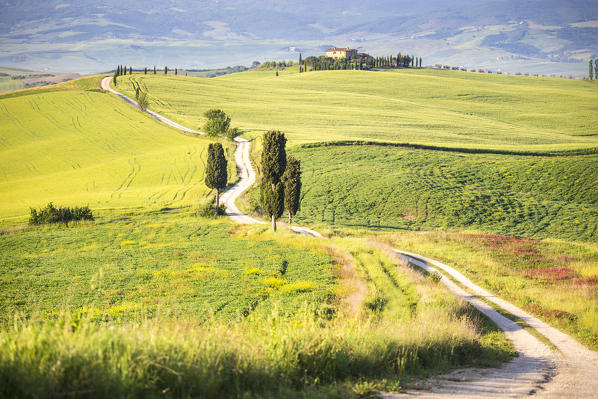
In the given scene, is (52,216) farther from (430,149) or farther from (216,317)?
(430,149)

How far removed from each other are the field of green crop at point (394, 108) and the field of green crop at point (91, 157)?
14.7 metres


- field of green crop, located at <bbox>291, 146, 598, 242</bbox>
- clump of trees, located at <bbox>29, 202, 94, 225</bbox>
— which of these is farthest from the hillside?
clump of trees, located at <bbox>29, 202, 94, 225</bbox>

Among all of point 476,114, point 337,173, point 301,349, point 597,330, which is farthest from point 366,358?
A: point 476,114

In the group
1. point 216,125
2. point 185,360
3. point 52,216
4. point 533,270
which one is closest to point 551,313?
point 533,270

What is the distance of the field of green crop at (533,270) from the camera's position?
60.9 ft

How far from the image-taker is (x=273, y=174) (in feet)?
152

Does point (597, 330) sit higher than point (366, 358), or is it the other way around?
point (366, 358)

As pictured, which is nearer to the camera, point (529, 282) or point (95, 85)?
point (529, 282)

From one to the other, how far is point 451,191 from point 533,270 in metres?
34.0

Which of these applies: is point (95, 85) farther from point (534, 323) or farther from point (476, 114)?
point (534, 323)

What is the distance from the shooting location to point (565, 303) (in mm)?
19703

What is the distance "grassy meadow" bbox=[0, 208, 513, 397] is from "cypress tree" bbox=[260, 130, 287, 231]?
470cm

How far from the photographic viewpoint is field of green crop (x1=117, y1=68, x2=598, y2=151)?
97.3 meters

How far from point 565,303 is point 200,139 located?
8637 cm
